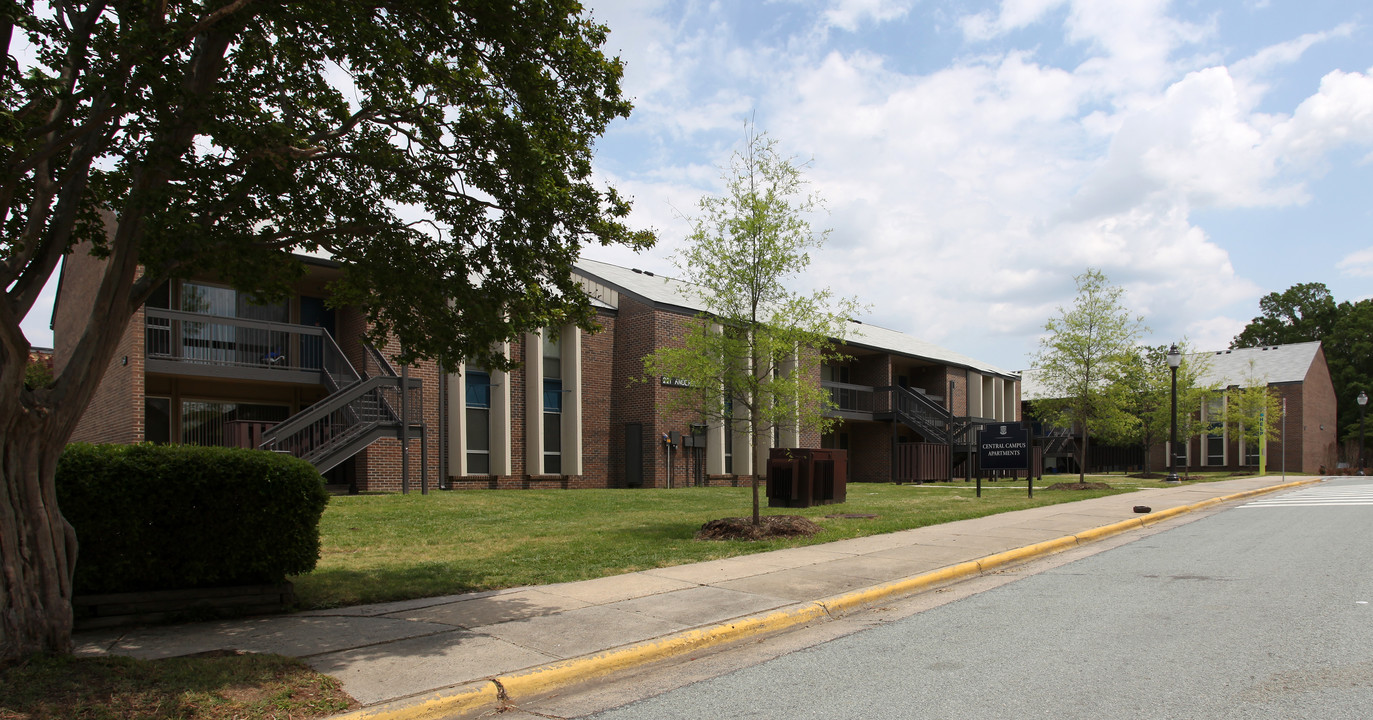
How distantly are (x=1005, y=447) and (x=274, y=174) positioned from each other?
20771 millimetres

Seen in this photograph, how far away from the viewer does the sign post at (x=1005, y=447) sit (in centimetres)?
2288

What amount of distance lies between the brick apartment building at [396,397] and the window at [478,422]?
0.04 meters

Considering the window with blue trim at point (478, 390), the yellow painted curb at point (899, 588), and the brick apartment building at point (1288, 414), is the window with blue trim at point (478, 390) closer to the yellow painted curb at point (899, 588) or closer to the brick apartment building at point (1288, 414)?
the yellow painted curb at point (899, 588)

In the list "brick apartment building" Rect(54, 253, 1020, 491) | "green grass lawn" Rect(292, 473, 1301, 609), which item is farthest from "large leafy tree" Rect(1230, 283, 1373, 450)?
"green grass lawn" Rect(292, 473, 1301, 609)

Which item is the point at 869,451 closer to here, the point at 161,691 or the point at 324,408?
the point at 324,408

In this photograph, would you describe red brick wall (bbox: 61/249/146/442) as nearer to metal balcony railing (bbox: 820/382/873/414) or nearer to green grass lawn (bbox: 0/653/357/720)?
green grass lawn (bbox: 0/653/357/720)

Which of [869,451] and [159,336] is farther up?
[159,336]

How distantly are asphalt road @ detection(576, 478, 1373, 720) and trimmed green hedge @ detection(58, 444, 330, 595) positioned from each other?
390 cm

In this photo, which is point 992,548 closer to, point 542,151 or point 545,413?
point 542,151

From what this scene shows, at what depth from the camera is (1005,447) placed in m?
23.3

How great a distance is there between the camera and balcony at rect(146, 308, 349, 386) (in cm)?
1900

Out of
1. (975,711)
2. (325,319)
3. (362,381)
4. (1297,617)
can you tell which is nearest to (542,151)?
(975,711)

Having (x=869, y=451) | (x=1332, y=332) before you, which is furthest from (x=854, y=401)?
(x=1332, y=332)

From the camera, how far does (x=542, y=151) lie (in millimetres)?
7605
